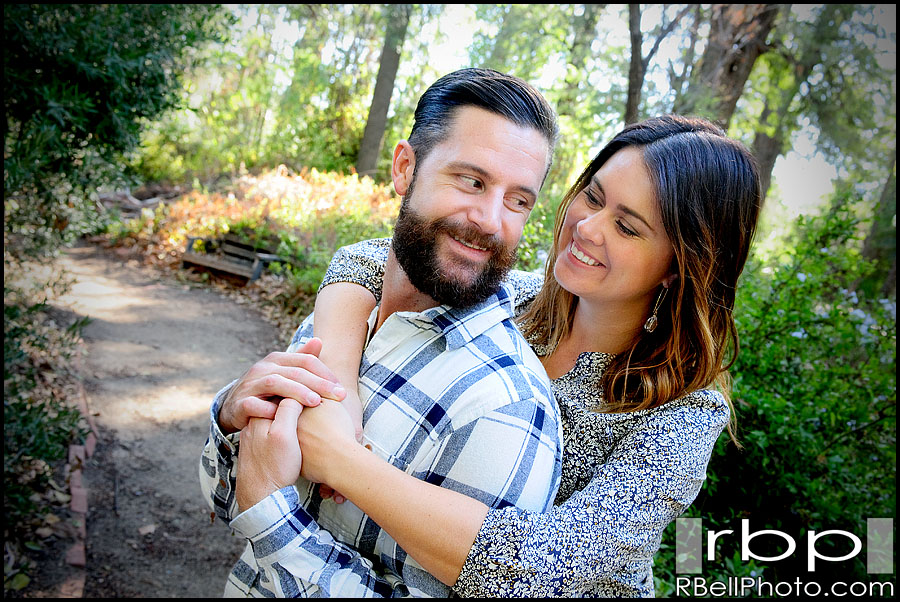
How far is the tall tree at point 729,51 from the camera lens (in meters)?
7.36

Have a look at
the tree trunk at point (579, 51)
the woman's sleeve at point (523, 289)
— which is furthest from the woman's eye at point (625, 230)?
the tree trunk at point (579, 51)

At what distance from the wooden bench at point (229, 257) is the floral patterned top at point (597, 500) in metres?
7.68

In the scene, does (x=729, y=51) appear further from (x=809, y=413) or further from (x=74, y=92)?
(x=74, y=92)

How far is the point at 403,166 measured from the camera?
6.71 feet

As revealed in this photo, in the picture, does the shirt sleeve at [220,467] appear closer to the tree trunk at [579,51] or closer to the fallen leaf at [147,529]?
the fallen leaf at [147,529]

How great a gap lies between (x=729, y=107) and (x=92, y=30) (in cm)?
673

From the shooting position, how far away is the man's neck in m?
1.92

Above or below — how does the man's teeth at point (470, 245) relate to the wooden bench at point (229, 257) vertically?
above

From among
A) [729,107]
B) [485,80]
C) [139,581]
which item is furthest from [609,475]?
[729,107]

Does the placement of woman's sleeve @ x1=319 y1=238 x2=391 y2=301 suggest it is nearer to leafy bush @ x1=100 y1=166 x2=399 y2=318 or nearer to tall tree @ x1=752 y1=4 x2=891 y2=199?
leafy bush @ x1=100 y1=166 x2=399 y2=318

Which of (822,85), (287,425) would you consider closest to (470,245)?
(287,425)

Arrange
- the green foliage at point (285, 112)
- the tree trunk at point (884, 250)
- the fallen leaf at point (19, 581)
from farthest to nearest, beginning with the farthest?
the green foliage at point (285, 112), the tree trunk at point (884, 250), the fallen leaf at point (19, 581)

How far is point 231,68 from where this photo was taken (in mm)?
16094

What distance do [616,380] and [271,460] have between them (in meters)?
1.11
